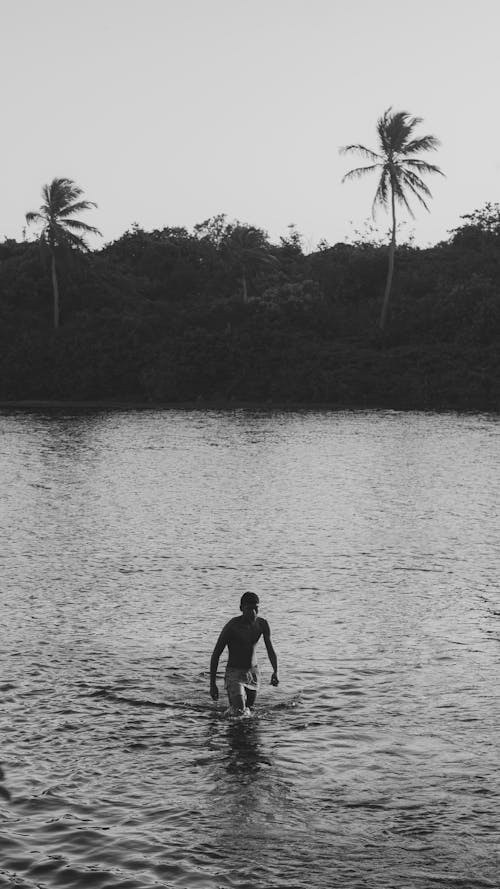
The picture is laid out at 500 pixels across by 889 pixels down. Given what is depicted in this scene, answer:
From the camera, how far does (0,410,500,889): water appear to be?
10.5 m

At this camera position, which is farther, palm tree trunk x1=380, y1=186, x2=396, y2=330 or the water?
palm tree trunk x1=380, y1=186, x2=396, y2=330

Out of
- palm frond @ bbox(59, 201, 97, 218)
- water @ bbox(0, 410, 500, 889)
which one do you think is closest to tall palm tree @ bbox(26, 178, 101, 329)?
palm frond @ bbox(59, 201, 97, 218)

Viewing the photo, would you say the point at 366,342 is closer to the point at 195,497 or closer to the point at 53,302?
the point at 53,302

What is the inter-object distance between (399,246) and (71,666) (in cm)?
8642

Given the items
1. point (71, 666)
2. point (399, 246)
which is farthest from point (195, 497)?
point (399, 246)

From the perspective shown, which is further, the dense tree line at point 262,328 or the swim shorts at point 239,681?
the dense tree line at point 262,328

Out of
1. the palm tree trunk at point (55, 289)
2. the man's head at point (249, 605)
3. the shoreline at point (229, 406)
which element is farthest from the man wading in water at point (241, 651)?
the palm tree trunk at point (55, 289)

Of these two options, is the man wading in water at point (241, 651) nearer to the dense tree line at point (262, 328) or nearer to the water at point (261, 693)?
the water at point (261, 693)

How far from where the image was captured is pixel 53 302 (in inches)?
3637

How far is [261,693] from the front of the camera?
15586 mm

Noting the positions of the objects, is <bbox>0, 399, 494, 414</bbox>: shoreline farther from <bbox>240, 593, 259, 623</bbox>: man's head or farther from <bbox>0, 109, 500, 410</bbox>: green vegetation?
<bbox>240, 593, 259, 623</bbox>: man's head

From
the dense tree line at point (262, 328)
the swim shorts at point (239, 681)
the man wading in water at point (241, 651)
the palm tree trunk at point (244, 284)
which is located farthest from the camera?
the palm tree trunk at point (244, 284)

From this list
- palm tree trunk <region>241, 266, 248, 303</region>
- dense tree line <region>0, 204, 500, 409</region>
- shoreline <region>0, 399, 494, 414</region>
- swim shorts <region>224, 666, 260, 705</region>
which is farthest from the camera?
palm tree trunk <region>241, 266, 248, 303</region>

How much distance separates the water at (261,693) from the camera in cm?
1053
